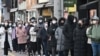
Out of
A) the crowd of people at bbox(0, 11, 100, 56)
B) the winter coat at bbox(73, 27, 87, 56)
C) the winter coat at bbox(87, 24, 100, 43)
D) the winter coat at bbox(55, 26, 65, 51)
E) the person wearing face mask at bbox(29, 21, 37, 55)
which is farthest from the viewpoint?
the person wearing face mask at bbox(29, 21, 37, 55)

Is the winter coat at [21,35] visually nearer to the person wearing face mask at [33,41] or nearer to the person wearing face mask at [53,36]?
the person wearing face mask at [33,41]

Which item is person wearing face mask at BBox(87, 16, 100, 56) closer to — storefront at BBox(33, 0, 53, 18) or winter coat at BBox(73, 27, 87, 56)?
winter coat at BBox(73, 27, 87, 56)

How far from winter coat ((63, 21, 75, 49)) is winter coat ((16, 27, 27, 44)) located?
811 centimetres

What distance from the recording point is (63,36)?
59.0 feet

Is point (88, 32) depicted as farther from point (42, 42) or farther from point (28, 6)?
point (28, 6)

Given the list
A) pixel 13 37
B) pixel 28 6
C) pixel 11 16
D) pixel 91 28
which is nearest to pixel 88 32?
pixel 91 28

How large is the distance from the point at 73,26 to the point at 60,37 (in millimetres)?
901

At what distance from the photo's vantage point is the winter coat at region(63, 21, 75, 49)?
17266 millimetres

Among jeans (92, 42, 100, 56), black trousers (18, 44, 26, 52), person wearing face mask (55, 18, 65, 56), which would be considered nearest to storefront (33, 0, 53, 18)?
black trousers (18, 44, 26, 52)

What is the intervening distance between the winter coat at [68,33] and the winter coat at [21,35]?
8.11 metres

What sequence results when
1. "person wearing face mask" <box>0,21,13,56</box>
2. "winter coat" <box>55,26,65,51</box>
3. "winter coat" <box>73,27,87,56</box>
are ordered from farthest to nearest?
1. "person wearing face mask" <box>0,21,13,56</box>
2. "winter coat" <box>55,26,65,51</box>
3. "winter coat" <box>73,27,87,56</box>

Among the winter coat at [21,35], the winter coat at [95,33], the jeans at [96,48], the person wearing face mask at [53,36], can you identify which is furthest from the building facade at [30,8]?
the jeans at [96,48]

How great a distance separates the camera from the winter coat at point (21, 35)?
25409mm

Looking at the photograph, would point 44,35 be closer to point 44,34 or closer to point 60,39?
point 44,34
